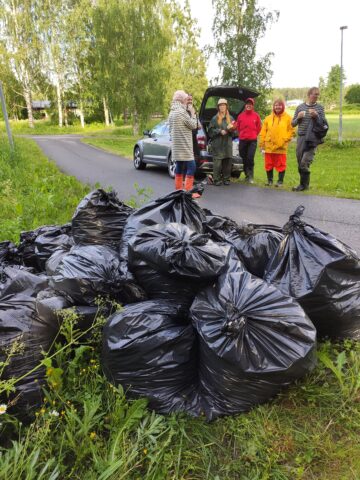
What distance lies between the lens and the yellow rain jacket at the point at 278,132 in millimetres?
7617

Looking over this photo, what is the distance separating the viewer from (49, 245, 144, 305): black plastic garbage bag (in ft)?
7.94

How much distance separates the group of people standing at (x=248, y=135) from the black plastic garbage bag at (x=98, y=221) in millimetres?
3483

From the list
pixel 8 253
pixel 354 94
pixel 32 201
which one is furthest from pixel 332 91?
pixel 8 253

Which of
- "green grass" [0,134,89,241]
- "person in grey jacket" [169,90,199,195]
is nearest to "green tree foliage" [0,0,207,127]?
"green grass" [0,134,89,241]

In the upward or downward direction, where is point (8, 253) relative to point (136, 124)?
downward

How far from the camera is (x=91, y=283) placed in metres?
2.43

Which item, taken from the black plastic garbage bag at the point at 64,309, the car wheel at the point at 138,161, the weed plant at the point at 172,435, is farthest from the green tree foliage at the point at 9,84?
the weed plant at the point at 172,435

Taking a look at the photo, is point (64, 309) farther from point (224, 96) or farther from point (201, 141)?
point (224, 96)

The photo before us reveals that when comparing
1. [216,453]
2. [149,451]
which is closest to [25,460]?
[149,451]

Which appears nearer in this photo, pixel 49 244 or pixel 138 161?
pixel 49 244

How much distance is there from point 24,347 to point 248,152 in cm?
752

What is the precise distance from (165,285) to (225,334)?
24.4 inches

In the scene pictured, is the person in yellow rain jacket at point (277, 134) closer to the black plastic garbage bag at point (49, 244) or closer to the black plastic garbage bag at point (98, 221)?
the black plastic garbage bag at point (98, 221)

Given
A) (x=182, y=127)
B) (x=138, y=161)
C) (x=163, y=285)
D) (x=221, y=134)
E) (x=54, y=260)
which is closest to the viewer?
(x=163, y=285)
